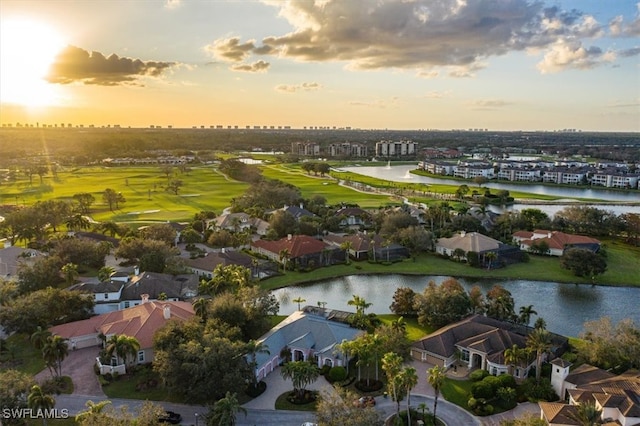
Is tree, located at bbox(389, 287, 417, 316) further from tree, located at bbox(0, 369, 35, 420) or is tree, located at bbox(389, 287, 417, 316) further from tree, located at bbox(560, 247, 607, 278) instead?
tree, located at bbox(0, 369, 35, 420)

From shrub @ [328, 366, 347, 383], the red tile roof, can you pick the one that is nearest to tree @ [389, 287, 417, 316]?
shrub @ [328, 366, 347, 383]

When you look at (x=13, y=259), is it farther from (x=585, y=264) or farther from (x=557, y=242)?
(x=557, y=242)

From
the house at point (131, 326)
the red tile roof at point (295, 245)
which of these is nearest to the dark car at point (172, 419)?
the house at point (131, 326)

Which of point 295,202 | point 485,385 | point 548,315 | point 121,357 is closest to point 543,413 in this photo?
point 485,385

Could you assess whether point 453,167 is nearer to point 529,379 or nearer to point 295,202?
point 295,202

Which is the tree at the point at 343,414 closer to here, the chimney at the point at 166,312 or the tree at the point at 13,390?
the tree at the point at 13,390
